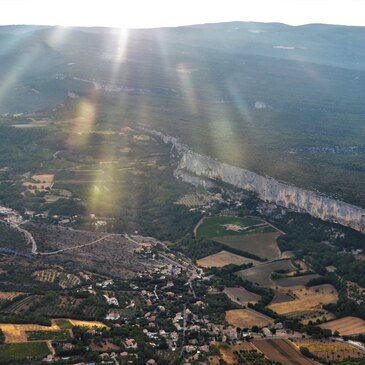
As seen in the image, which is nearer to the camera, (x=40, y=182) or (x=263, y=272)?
(x=263, y=272)

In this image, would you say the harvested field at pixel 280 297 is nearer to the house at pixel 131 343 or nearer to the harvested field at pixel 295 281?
the harvested field at pixel 295 281

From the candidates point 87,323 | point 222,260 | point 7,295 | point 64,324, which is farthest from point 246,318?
point 7,295

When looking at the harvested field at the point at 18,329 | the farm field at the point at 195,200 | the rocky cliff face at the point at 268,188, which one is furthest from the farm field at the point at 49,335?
the farm field at the point at 195,200

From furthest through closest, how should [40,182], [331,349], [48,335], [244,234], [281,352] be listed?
1. [40,182]
2. [244,234]
3. [331,349]
4. [48,335]
5. [281,352]

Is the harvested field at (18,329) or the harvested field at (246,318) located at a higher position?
the harvested field at (18,329)

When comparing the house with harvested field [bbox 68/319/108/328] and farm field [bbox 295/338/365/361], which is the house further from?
farm field [bbox 295/338/365/361]

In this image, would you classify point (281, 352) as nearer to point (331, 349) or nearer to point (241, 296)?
point (331, 349)
